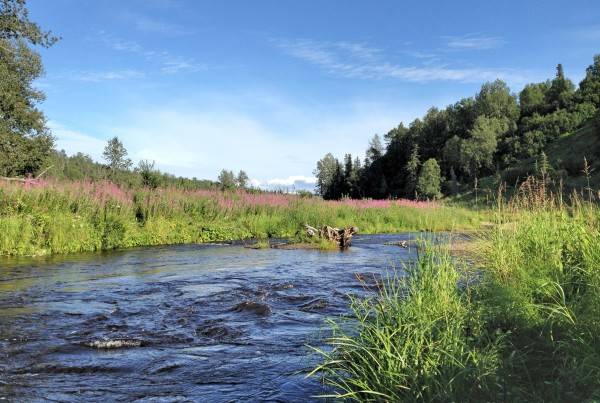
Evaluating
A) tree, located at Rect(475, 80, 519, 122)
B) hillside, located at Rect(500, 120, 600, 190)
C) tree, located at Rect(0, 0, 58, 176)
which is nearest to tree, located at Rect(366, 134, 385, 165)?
tree, located at Rect(475, 80, 519, 122)

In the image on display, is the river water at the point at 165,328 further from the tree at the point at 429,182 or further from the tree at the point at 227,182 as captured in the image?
the tree at the point at 429,182

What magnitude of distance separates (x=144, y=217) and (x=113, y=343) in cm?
1118

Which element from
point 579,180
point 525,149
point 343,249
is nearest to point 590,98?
point 525,149

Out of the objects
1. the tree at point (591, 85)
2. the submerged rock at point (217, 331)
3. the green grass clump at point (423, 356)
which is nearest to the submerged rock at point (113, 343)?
the submerged rock at point (217, 331)

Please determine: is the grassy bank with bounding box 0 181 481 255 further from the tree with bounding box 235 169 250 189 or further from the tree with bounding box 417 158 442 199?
the tree with bounding box 417 158 442 199

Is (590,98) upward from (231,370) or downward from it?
upward

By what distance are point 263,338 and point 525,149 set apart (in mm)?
95235

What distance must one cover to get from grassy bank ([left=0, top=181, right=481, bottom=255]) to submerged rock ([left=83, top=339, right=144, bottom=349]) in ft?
16.1

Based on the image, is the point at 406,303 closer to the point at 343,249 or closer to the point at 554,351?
the point at 554,351

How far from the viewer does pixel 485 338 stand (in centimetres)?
389

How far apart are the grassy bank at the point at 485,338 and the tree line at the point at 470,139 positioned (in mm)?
77217

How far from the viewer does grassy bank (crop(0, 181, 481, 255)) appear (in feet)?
41.2

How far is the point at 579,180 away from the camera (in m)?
45.0

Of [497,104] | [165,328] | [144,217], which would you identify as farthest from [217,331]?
[497,104]
